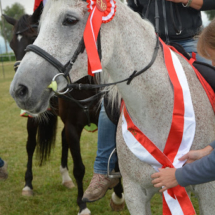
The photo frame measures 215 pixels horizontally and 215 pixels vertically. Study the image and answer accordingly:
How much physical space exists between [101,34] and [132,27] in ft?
0.73

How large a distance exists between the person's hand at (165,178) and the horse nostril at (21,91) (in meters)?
0.97

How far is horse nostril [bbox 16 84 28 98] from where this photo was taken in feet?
5.31

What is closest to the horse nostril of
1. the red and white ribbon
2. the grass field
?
the red and white ribbon

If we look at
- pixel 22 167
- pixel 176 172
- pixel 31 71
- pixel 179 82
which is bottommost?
pixel 22 167

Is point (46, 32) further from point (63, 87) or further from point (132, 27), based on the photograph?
point (132, 27)

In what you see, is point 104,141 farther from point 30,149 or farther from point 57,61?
point 30,149

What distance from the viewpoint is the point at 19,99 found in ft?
5.42

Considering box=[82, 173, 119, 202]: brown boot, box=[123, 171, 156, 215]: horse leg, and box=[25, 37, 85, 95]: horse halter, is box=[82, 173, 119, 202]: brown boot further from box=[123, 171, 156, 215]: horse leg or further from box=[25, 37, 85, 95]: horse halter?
box=[25, 37, 85, 95]: horse halter

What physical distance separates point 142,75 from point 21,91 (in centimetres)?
74

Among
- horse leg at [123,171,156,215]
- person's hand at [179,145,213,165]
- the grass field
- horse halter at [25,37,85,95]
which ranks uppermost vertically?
horse halter at [25,37,85,95]

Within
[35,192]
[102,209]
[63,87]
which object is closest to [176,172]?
[63,87]

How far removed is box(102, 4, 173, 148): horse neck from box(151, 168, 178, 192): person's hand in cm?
22

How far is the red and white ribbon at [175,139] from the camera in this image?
1.99 metres

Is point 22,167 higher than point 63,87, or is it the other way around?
point 63,87
